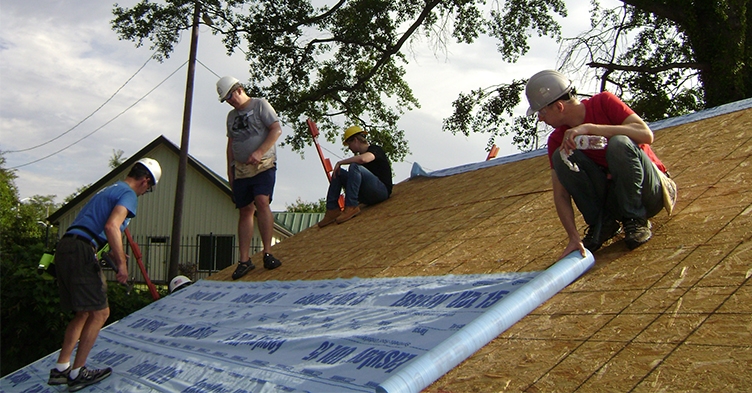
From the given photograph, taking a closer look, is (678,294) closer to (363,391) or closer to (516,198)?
(363,391)

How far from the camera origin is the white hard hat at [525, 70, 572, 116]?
3072 mm

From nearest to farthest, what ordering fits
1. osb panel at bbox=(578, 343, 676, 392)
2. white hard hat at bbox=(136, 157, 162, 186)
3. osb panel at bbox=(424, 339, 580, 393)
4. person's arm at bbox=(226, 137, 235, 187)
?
osb panel at bbox=(578, 343, 676, 392) < osb panel at bbox=(424, 339, 580, 393) < white hard hat at bbox=(136, 157, 162, 186) < person's arm at bbox=(226, 137, 235, 187)

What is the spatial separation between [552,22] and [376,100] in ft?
18.7

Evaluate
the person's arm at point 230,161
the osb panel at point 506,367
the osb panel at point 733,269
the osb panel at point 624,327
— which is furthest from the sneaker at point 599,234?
the person's arm at point 230,161

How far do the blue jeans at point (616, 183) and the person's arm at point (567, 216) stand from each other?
0.13ft

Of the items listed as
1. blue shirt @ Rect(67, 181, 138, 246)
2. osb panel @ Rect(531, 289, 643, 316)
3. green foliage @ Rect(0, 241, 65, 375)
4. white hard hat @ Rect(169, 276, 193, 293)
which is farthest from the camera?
green foliage @ Rect(0, 241, 65, 375)

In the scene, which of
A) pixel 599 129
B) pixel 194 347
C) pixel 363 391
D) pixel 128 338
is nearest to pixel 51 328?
pixel 128 338

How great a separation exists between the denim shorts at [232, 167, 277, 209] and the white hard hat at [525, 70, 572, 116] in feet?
9.26

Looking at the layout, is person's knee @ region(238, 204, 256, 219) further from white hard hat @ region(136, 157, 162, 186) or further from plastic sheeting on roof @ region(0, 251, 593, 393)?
white hard hat @ region(136, 157, 162, 186)

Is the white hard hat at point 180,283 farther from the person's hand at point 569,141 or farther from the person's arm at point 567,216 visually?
the person's hand at point 569,141

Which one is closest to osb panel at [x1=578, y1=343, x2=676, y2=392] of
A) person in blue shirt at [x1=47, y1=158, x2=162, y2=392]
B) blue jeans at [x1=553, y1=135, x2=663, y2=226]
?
blue jeans at [x1=553, y1=135, x2=663, y2=226]

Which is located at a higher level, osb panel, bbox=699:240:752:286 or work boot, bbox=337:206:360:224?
work boot, bbox=337:206:360:224

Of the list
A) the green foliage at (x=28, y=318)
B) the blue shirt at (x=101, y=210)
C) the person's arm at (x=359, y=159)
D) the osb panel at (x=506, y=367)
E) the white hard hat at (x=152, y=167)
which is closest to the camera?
the osb panel at (x=506, y=367)

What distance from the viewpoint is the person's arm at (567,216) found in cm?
306
